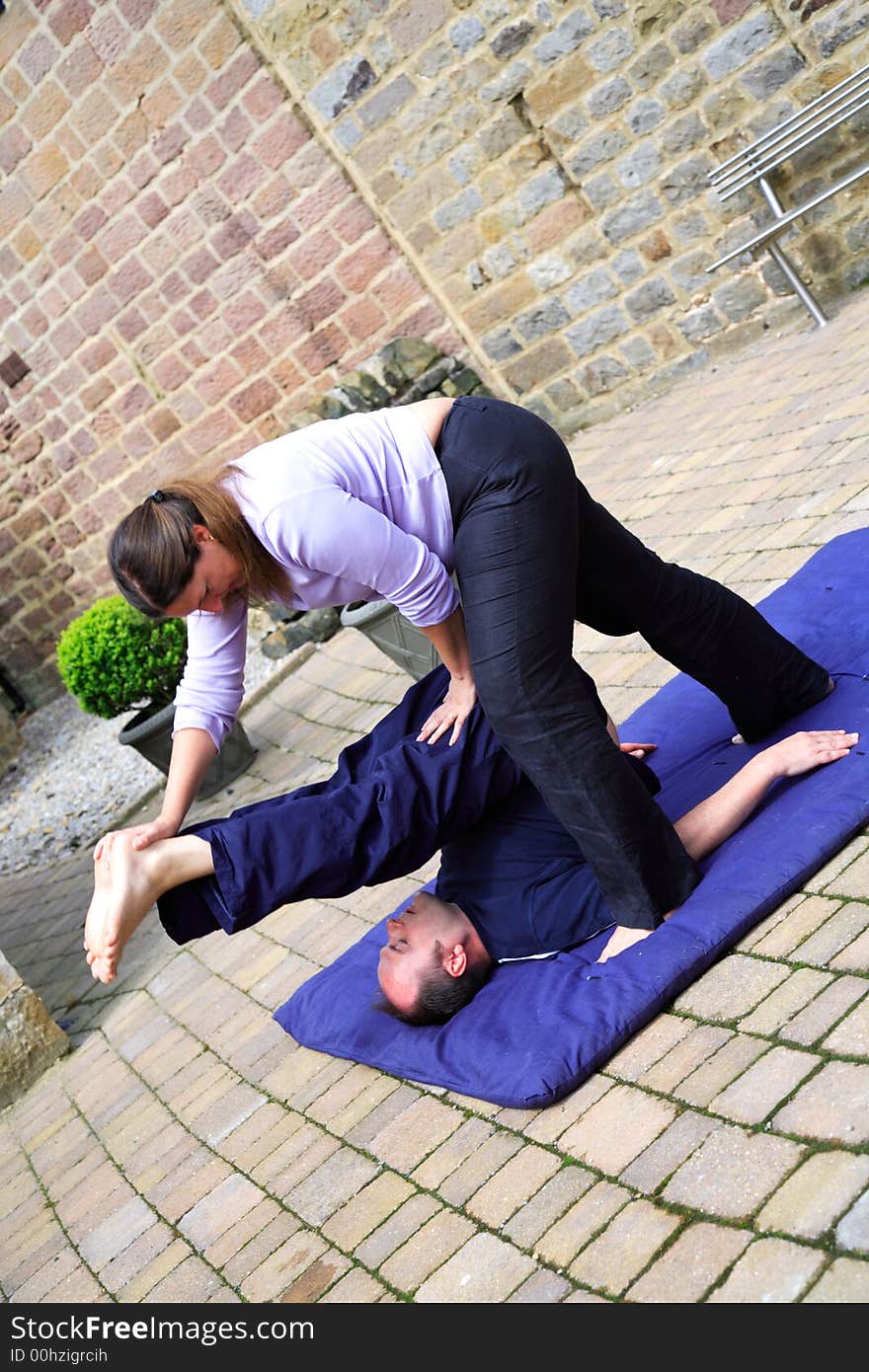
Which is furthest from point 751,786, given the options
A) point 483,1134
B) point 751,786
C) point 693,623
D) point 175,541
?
point 175,541

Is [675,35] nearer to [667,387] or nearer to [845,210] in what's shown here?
[845,210]

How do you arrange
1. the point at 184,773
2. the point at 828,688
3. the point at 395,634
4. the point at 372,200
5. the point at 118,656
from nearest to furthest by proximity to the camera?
the point at 184,773, the point at 828,688, the point at 395,634, the point at 118,656, the point at 372,200

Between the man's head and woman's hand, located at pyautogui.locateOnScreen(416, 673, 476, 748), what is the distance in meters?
0.37

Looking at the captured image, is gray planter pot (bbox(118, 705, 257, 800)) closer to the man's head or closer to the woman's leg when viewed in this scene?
the man's head

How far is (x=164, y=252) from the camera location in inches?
297

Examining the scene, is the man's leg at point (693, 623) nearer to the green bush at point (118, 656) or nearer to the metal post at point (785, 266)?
the green bush at point (118, 656)

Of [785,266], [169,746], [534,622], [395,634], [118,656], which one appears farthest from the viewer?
[785,266]

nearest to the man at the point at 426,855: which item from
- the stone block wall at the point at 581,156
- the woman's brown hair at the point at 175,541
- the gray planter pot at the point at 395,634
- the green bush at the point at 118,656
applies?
the woman's brown hair at the point at 175,541

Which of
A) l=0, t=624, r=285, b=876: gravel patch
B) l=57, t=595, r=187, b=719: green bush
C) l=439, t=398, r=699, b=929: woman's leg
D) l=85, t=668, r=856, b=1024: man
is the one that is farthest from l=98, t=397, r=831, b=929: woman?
l=0, t=624, r=285, b=876: gravel patch

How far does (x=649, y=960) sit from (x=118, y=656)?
3.60 metres

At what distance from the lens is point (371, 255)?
287 inches

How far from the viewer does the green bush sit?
5.52 m

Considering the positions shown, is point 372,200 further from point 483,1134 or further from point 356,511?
point 483,1134

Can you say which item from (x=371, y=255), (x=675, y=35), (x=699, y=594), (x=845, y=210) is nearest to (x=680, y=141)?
(x=675, y=35)
